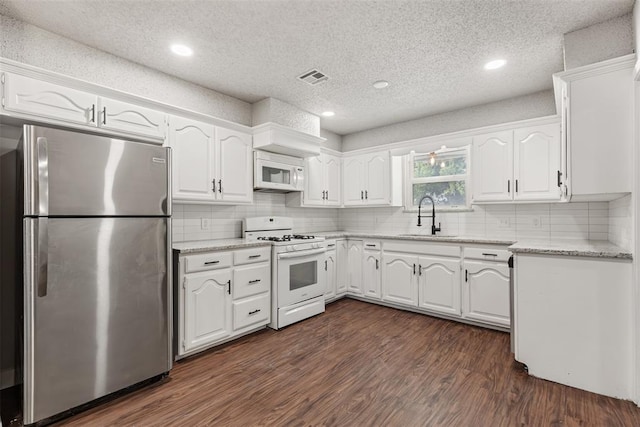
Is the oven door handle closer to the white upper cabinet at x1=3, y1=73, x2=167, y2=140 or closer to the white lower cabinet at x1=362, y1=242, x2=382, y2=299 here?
the white lower cabinet at x1=362, y1=242, x2=382, y2=299

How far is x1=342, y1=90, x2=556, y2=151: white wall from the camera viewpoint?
3377 millimetres

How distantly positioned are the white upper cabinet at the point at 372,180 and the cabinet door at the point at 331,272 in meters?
0.94

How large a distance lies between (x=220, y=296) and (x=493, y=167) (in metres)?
3.16

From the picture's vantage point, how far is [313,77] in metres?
2.97

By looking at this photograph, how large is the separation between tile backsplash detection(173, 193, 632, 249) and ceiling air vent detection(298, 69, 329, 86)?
1532 millimetres

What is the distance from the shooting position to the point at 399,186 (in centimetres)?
441

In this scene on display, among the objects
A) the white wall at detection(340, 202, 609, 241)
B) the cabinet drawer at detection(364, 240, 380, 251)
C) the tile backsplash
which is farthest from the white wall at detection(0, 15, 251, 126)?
the white wall at detection(340, 202, 609, 241)

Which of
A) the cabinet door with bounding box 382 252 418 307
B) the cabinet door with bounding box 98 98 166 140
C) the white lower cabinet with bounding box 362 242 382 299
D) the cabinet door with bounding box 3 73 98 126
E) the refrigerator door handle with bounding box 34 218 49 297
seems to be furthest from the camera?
the white lower cabinet with bounding box 362 242 382 299

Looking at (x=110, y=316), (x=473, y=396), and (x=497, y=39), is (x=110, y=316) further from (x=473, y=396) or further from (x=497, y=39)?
(x=497, y=39)

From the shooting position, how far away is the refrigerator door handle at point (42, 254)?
1719 mm

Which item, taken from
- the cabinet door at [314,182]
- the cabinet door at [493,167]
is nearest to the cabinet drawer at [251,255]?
the cabinet door at [314,182]

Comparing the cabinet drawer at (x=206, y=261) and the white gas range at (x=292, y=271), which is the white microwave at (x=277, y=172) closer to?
the white gas range at (x=292, y=271)

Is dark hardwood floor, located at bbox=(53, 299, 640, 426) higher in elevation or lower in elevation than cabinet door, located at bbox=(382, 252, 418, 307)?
lower

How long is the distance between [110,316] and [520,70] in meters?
3.88
